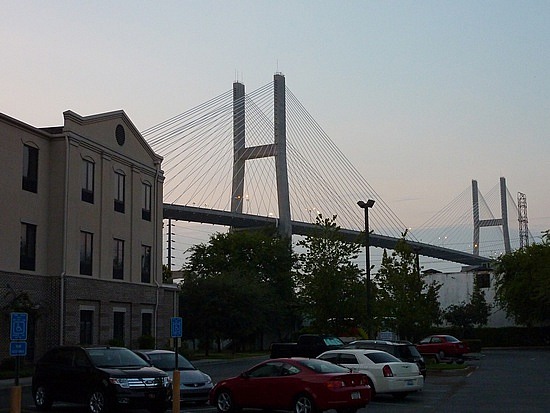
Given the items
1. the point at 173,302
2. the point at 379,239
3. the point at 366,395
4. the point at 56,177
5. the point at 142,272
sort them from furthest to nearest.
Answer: the point at 379,239 < the point at 173,302 < the point at 142,272 < the point at 56,177 < the point at 366,395

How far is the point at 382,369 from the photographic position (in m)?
24.0

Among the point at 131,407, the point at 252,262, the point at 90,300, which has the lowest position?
the point at 131,407

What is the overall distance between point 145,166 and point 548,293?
3413 centimetres

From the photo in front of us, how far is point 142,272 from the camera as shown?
160ft

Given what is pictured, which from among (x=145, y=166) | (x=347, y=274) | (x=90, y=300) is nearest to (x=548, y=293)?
(x=347, y=274)

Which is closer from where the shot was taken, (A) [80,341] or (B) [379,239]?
(A) [80,341]

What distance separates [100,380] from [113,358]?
4.84 ft

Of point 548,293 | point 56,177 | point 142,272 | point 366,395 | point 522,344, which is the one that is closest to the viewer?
point 366,395

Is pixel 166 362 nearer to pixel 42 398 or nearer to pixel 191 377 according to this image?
pixel 191 377

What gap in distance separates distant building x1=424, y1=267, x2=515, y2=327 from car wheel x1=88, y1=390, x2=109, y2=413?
7034 cm

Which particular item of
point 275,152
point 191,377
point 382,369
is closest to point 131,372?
point 191,377

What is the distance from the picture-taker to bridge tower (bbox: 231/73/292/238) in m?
72.0

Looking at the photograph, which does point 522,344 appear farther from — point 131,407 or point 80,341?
point 131,407

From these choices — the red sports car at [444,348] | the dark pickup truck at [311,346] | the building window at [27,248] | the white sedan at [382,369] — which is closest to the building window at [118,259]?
the building window at [27,248]
